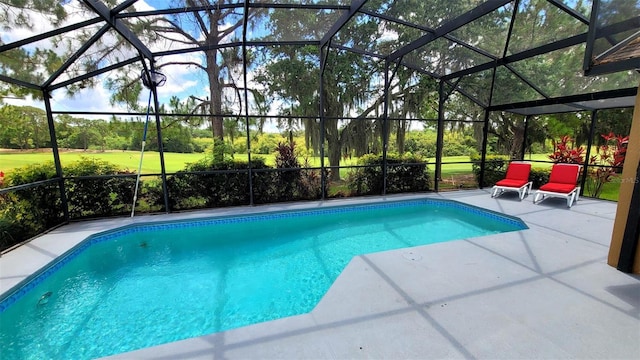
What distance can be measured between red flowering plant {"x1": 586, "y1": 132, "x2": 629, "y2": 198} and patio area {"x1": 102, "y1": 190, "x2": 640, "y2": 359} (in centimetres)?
523

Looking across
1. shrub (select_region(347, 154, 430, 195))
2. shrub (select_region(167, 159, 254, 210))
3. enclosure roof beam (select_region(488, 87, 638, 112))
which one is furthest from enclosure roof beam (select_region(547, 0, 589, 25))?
shrub (select_region(167, 159, 254, 210))

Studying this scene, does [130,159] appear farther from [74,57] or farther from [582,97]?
[582,97]

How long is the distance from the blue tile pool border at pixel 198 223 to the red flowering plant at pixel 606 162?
12.4 ft

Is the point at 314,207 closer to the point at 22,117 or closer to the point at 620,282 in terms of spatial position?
the point at 620,282

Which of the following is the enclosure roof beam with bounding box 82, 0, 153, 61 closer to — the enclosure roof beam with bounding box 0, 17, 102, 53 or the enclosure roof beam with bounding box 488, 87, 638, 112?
the enclosure roof beam with bounding box 0, 17, 102, 53

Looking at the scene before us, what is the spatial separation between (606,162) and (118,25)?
12029 mm

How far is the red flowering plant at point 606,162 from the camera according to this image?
6844 mm

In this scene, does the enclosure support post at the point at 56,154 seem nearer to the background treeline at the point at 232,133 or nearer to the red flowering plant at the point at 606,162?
the background treeline at the point at 232,133

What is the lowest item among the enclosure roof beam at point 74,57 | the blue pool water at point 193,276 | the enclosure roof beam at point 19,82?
the blue pool water at point 193,276

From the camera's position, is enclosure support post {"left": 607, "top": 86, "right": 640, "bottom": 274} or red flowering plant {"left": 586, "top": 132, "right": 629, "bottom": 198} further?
red flowering plant {"left": 586, "top": 132, "right": 629, "bottom": 198}

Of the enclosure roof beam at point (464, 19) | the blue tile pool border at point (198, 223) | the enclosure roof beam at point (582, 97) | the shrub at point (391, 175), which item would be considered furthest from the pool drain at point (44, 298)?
the enclosure roof beam at point (582, 97)

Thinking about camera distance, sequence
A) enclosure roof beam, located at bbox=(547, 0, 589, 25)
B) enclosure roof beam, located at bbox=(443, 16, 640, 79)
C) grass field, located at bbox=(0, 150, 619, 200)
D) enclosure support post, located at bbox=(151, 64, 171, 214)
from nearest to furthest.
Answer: enclosure roof beam, located at bbox=(443, 16, 640, 79)
enclosure roof beam, located at bbox=(547, 0, 589, 25)
enclosure support post, located at bbox=(151, 64, 171, 214)
grass field, located at bbox=(0, 150, 619, 200)

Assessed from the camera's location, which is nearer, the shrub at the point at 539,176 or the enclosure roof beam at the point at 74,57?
the enclosure roof beam at the point at 74,57

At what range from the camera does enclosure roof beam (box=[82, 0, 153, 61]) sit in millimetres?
3722
